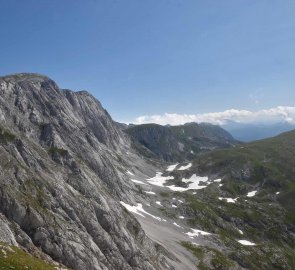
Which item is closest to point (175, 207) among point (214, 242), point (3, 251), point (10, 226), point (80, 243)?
Answer: point (214, 242)

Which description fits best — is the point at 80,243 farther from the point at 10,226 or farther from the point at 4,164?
the point at 4,164

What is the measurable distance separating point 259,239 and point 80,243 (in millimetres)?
117224

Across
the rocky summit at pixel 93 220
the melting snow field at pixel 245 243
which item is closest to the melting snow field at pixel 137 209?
the rocky summit at pixel 93 220

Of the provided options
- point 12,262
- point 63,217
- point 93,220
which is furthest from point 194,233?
point 12,262

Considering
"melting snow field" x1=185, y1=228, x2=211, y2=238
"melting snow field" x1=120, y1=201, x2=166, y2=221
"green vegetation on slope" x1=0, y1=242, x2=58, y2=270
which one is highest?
"green vegetation on slope" x1=0, y1=242, x2=58, y2=270

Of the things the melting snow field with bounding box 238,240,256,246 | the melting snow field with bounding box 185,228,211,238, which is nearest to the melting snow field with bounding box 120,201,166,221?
the melting snow field with bounding box 185,228,211,238

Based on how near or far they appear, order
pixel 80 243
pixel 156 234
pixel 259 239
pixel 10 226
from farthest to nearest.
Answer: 1. pixel 259 239
2. pixel 156 234
3. pixel 80 243
4. pixel 10 226

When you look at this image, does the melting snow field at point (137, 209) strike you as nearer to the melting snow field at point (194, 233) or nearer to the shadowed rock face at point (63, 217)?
the melting snow field at point (194, 233)

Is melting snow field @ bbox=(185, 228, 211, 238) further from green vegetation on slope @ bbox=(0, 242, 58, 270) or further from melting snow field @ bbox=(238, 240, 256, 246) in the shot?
green vegetation on slope @ bbox=(0, 242, 58, 270)

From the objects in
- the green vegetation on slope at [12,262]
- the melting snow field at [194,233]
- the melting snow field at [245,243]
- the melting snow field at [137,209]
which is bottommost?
the melting snow field at [245,243]

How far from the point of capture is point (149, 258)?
3743 inches

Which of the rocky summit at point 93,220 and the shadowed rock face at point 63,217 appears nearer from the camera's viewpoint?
the shadowed rock face at point 63,217

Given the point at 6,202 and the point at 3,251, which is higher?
the point at 6,202

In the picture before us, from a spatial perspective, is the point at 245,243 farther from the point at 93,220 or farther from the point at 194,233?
the point at 93,220
